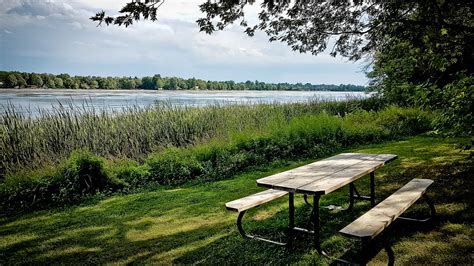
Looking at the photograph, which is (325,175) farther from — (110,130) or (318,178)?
(110,130)

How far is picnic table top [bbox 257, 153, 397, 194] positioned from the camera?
2.62 m

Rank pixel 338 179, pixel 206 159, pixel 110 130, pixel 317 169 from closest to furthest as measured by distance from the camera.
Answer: pixel 338 179 → pixel 317 169 → pixel 206 159 → pixel 110 130

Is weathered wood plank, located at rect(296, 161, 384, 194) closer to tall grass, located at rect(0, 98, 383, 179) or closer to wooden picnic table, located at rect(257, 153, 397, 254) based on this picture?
wooden picnic table, located at rect(257, 153, 397, 254)

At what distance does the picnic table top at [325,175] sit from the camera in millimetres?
2615

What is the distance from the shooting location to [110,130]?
698 centimetres

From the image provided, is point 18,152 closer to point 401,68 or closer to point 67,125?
point 67,125

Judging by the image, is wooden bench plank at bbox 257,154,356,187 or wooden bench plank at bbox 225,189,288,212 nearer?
wooden bench plank at bbox 225,189,288,212

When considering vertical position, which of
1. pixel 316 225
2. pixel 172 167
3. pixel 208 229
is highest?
pixel 316 225

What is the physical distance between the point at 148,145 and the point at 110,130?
86 cm

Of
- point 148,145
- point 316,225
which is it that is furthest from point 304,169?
point 148,145

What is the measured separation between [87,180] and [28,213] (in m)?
0.92

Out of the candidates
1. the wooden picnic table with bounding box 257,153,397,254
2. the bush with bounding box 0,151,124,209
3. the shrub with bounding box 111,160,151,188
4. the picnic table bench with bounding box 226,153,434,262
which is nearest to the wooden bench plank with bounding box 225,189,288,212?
the picnic table bench with bounding box 226,153,434,262

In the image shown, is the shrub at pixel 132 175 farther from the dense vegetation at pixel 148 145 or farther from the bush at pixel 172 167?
the bush at pixel 172 167

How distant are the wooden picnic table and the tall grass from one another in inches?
164
